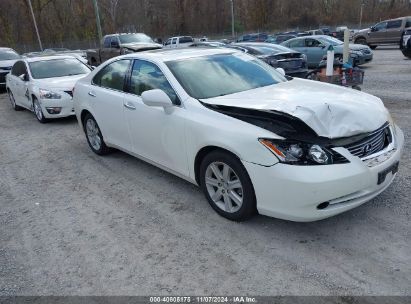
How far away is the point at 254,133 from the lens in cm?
316

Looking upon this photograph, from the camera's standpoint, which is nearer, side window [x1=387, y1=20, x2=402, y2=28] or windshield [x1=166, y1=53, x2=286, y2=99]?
windshield [x1=166, y1=53, x2=286, y2=99]

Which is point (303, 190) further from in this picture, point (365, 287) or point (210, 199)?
point (210, 199)

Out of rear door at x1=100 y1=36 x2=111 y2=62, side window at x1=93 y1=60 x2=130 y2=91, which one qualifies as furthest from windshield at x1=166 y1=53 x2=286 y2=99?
rear door at x1=100 y1=36 x2=111 y2=62

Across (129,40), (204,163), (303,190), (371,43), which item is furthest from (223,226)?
(371,43)

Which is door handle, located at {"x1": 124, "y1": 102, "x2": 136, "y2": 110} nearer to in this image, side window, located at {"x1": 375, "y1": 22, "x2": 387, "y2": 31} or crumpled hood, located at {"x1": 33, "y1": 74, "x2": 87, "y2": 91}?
crumpled hood, located at {"x1": 33, "y1": 74, "x2": 87, "y2": 91}

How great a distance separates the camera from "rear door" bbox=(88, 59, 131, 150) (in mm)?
4906

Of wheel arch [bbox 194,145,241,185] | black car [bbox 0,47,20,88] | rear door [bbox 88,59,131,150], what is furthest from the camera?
black car [bbox 0,47,20,88]

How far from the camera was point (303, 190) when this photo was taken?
2938mm

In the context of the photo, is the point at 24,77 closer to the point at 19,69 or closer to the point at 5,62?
the point at 19,69

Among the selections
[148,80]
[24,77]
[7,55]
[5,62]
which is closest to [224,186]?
[148,80]

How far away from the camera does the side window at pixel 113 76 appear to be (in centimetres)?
495

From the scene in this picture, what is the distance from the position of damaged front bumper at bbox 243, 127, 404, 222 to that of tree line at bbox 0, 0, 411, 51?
5691 cm

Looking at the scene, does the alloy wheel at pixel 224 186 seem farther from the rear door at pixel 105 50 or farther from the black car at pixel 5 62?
the rear door at pixel 105 50

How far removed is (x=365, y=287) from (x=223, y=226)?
1.39 m
